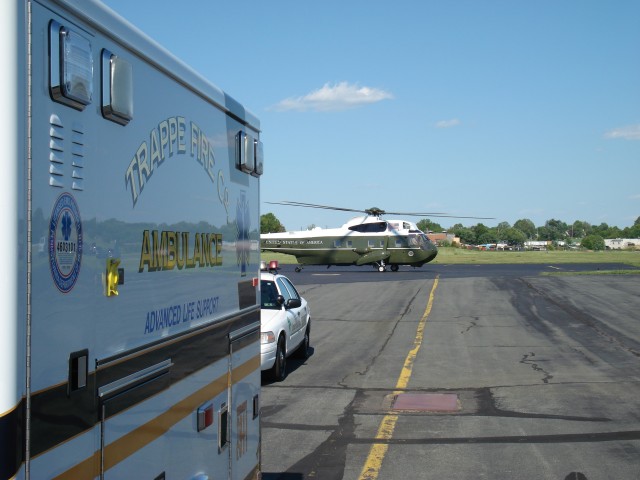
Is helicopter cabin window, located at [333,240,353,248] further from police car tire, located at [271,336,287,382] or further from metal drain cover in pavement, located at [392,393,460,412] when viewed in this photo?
metal drain cover in pavement, located at [392,393,460,412]

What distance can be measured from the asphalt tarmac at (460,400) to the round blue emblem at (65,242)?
551 cm

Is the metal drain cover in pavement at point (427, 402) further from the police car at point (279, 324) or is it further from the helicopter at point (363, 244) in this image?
the helicopter at point (363, 244)

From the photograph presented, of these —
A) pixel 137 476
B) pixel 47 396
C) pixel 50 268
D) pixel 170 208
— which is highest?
pixel 170 208

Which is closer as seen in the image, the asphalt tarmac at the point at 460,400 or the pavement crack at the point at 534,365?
the asphalt tarmac at the point at 460,400

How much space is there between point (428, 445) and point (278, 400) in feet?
10.3

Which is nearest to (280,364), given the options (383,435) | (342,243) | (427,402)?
(427,402)

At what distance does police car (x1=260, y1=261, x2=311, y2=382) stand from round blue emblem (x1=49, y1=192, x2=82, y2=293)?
359 inches

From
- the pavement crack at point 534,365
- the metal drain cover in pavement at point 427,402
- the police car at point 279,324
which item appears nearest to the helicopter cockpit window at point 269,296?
the police car at point 279,324

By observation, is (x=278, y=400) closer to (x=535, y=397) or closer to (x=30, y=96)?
(x=535, y=397)

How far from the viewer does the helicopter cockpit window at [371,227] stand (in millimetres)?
54281

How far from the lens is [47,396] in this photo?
2.58m

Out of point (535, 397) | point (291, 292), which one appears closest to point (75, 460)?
point (535, 397)

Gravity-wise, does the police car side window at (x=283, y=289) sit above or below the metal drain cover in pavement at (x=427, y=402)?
above

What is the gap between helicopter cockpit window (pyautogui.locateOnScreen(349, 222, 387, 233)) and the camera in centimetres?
5428
